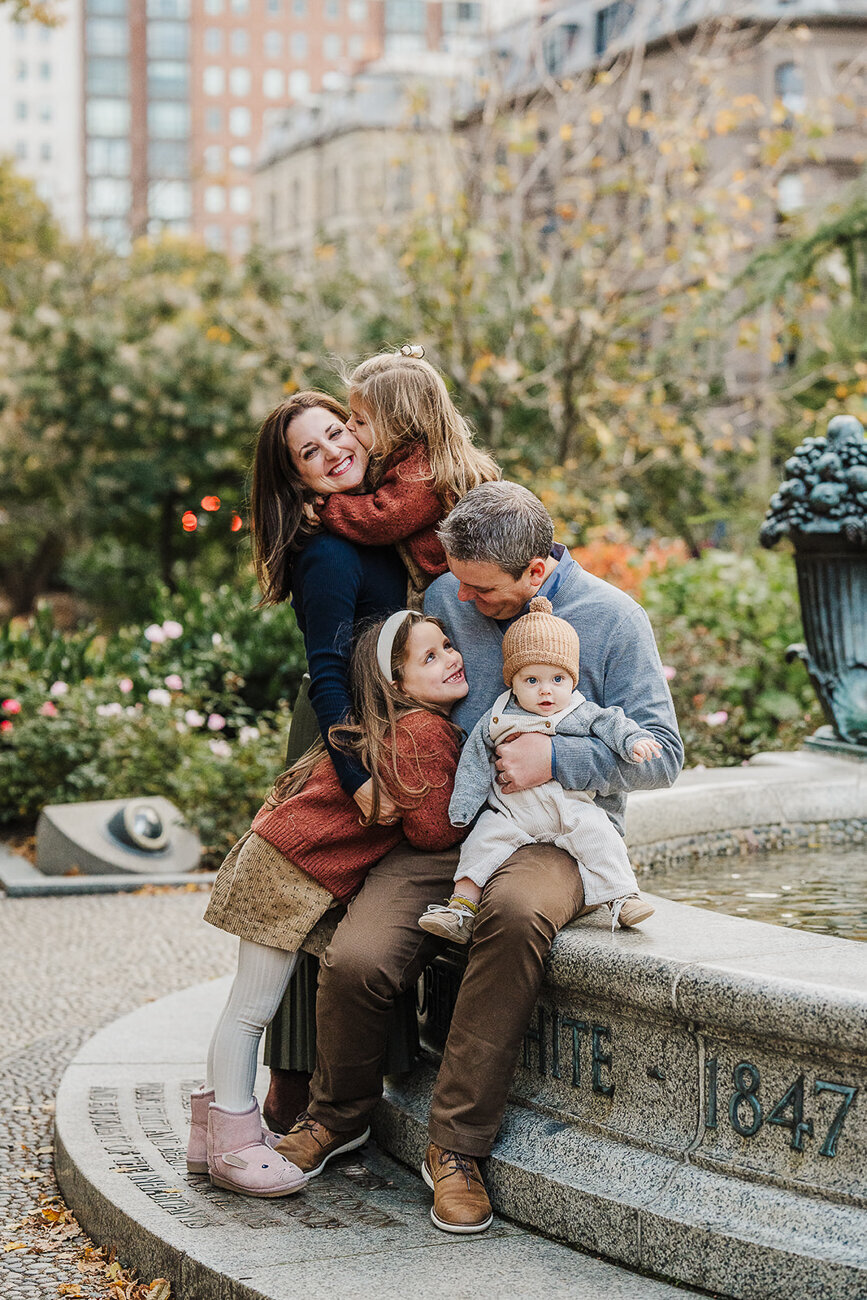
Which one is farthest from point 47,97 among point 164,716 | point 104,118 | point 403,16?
point 164,716

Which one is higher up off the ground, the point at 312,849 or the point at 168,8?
the point at 168,8

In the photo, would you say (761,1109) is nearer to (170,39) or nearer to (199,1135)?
(199,1135)

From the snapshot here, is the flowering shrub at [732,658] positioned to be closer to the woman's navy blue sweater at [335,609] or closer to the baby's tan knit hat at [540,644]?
the woman's navy blue sweater at [335,609]

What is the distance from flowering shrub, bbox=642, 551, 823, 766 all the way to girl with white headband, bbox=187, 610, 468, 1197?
4.82 metres

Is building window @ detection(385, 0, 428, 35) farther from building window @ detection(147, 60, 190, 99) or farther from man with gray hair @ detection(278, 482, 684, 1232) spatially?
man with gray hair @ detection(278, 482, 684, 1232)

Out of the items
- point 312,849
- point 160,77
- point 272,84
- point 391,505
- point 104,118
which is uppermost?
point 160,77

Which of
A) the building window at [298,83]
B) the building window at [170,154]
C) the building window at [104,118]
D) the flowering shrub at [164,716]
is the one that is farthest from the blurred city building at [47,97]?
the flowering shrub at [164,716]

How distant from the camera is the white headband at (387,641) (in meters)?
3.43

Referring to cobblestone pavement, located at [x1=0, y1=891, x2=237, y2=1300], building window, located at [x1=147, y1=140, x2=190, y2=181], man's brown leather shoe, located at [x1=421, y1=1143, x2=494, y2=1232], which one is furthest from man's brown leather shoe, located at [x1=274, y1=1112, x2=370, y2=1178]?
building window, located at [x1=147, y1=140, x2=190, y2=181]

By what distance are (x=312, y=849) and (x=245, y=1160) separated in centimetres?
71

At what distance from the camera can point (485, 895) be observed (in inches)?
127

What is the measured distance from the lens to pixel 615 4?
4028cm

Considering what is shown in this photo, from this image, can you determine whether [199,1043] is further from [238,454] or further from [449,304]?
[238,454]

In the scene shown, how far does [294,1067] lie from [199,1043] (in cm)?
101
